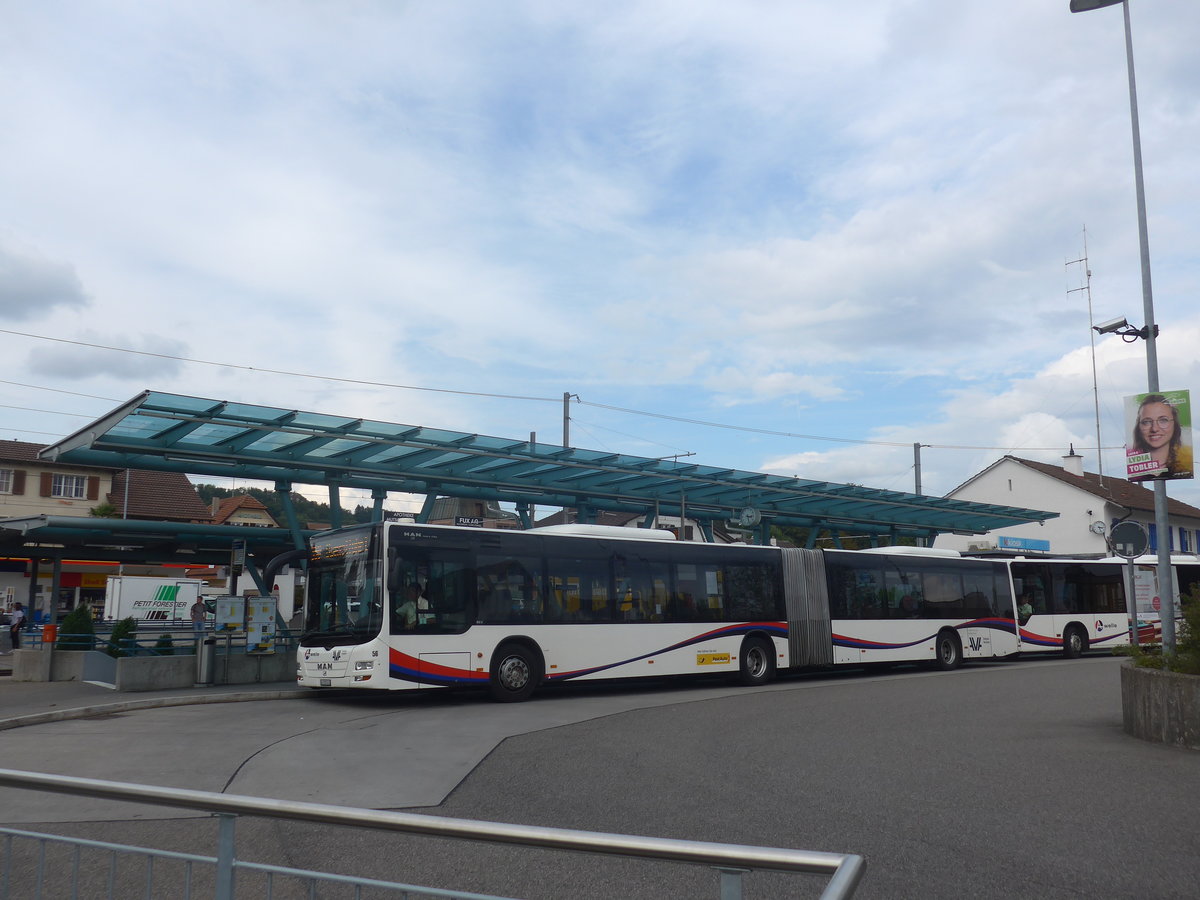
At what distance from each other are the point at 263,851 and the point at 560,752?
16.0 feet

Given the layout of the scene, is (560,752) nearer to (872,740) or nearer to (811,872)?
(872,740)

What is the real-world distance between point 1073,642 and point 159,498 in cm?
5008

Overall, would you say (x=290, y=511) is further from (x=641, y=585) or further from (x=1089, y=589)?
(x=1089, y=589)

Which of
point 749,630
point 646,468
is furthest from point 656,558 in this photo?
point 646,468

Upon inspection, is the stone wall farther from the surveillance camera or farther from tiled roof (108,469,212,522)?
tiled roof (108,469,212,522)

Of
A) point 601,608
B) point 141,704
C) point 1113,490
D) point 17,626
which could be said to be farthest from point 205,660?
point 1113,490

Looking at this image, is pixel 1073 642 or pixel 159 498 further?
pixel 159 498

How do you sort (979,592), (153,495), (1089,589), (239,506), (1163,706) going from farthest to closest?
(239,506)
(153,495)
(1089,589)
(979,592)
(1163,706)

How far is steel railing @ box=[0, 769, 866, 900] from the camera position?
2.63 metres

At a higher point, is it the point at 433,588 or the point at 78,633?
the point at 433,588

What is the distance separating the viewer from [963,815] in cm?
751

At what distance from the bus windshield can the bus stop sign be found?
1170 cm

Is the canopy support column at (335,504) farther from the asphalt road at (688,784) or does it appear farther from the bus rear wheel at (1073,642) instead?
the bus rear wheel at (1073,642)

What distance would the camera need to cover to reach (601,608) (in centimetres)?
1819
